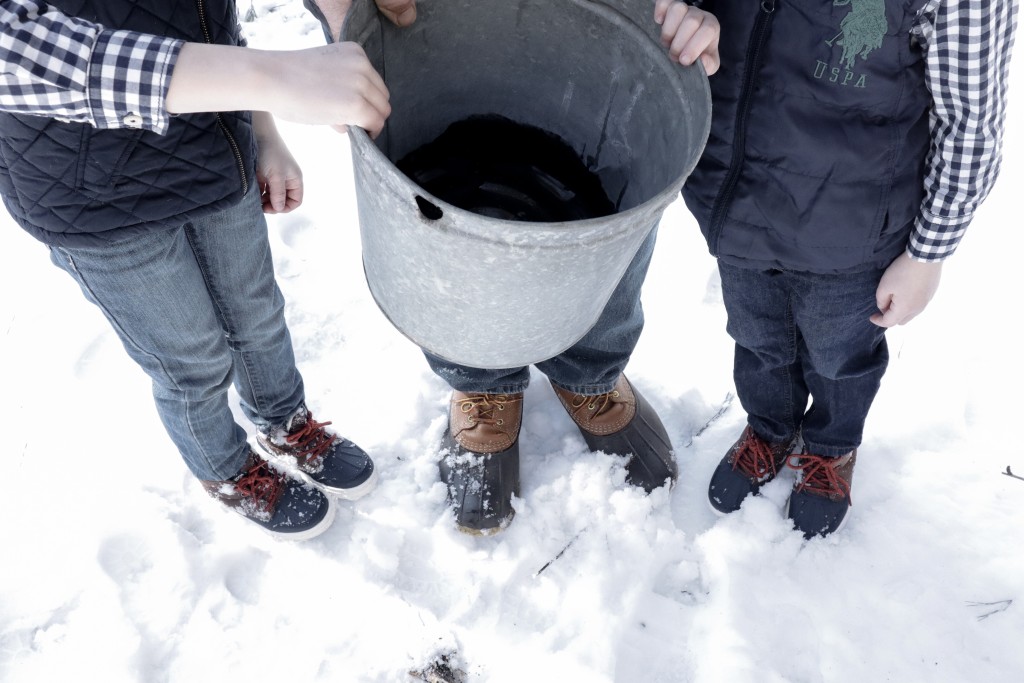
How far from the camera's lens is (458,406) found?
174 cm

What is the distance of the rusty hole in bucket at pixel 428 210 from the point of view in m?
0.85

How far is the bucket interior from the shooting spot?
3.48 feet

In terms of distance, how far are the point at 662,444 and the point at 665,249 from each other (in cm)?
70

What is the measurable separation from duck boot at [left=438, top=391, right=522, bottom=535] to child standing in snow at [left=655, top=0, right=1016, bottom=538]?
0.58 m

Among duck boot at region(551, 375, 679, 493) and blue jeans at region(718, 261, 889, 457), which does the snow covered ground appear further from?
blue jeans at region(718, 261, 889, 457)

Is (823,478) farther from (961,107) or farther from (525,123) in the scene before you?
(525,123)

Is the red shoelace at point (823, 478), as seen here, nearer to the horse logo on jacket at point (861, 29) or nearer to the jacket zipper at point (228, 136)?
the horse logo on jacket at point (861, 29)

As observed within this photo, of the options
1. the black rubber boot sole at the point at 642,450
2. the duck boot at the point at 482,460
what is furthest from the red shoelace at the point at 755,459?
the duck boot at the point at 482,460

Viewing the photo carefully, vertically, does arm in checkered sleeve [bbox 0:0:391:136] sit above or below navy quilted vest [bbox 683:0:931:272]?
above

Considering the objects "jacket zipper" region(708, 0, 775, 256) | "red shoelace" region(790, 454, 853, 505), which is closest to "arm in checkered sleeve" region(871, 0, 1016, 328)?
"jacket zipper" region(708, 0, 775, 256)

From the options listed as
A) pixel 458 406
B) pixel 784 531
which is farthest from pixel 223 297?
pixel 784 531

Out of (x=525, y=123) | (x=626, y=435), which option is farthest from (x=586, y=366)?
(x=525, y=123)

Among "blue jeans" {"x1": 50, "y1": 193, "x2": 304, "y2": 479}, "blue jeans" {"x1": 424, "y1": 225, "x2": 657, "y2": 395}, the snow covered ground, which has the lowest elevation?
the snow covered ground

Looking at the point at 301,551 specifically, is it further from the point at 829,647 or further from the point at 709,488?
the point at 829,647
